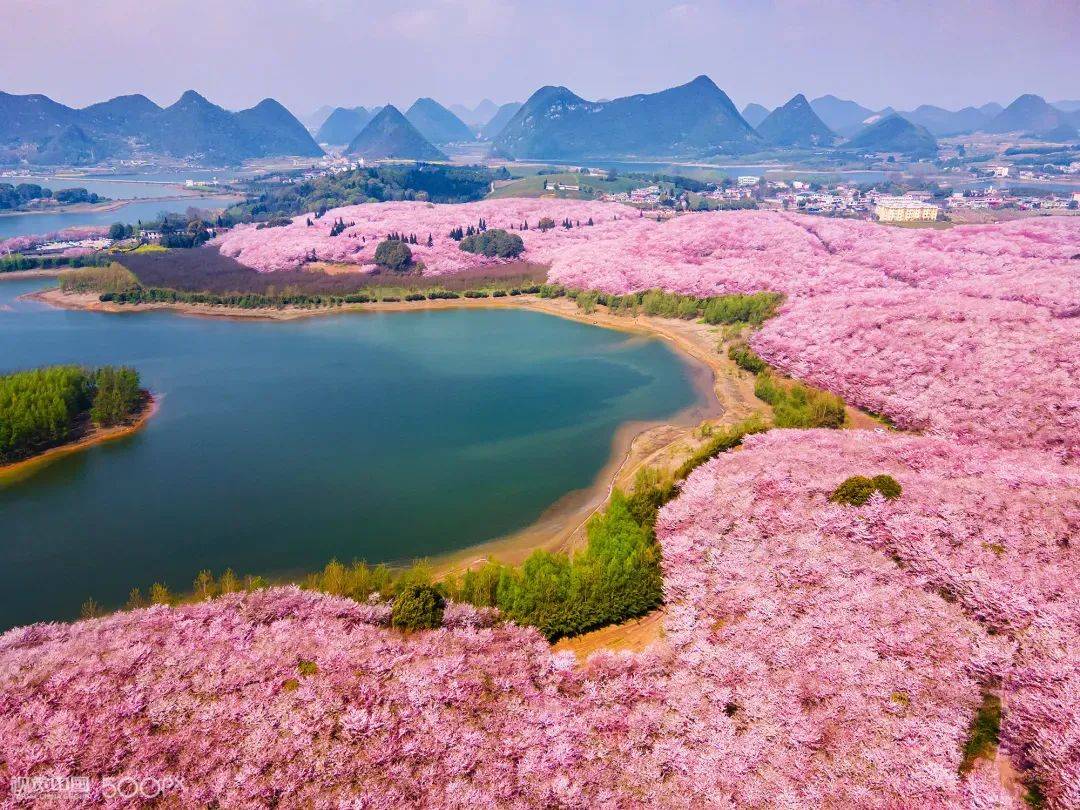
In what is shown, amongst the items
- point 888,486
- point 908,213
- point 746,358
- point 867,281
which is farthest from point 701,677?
point 908,213

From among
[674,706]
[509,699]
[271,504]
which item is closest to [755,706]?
[674,706]

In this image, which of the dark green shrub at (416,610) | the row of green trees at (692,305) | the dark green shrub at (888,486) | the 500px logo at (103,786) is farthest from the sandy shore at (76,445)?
the row of green trees at (692,305)

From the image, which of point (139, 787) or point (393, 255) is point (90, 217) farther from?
point (139, 787)

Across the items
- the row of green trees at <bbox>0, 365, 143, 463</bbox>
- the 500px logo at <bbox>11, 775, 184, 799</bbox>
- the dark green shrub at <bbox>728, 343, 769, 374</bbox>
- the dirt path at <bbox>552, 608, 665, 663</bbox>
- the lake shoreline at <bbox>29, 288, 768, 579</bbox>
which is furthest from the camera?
the dark green shrub at <bbox>728, 343, 769, 374</bbox>

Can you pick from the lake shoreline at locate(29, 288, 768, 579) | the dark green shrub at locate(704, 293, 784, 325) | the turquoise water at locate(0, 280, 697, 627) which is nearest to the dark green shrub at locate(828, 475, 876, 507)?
the lake shoreline at locate(29, 288, 768, 579)

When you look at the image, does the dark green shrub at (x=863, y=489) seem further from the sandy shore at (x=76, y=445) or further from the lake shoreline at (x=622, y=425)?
the sandy shore at (x=76, y=445)

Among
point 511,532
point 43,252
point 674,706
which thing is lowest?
point 511,532

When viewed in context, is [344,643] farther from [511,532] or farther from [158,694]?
[511,532]

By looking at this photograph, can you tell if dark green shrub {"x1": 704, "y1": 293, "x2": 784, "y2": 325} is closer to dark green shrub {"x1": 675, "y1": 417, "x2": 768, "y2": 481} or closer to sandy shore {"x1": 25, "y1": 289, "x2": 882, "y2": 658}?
sandy shore {"x1": 25, "y1": 289, "x2": 882, "y2": 658}
